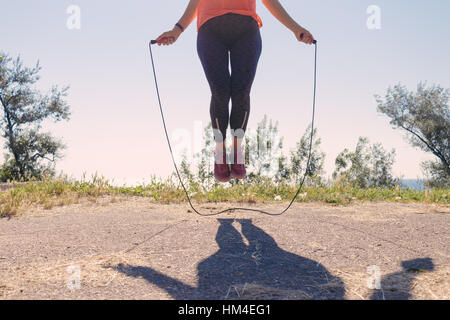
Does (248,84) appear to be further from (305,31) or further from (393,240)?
(393,240)

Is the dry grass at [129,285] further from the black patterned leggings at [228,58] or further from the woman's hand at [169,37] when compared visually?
the woman's hand at [169,37]

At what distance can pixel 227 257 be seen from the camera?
8.49ft

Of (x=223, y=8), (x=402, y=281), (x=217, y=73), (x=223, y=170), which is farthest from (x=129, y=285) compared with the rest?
(x=223, y=8)

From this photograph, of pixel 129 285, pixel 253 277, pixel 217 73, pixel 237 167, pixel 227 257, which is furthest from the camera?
pixel 237 167

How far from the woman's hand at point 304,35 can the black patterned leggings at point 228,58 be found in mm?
445

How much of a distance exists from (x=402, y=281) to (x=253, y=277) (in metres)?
0.89

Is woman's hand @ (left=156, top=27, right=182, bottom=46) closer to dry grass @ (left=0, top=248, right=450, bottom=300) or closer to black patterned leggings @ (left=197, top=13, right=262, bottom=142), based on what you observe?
black patterned leggings @ (left=197, top=13, right=262, bottom=142)

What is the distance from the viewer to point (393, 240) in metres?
3.19

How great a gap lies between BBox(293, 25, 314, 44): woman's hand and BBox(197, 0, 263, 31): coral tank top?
0.48 meters

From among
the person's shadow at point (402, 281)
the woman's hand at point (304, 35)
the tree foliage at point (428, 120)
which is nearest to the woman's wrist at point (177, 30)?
the woman's hand at point (304, 35)

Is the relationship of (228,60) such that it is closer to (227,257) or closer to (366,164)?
(227,257)

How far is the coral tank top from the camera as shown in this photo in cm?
369

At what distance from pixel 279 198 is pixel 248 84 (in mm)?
2711

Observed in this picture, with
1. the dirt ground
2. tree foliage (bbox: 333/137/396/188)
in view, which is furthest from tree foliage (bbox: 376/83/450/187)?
the dirt ground
